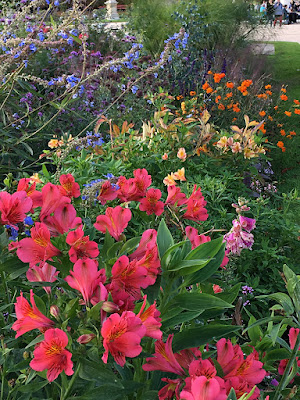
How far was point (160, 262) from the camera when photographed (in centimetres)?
79

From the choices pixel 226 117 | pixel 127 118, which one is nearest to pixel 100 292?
pixel 127 118

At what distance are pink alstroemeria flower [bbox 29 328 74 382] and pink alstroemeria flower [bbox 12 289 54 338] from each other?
5cm

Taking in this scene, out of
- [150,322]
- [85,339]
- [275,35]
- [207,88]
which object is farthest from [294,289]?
[275,35]

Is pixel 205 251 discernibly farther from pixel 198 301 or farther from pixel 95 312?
pixel 95 312

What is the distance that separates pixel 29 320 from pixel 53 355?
0.08m

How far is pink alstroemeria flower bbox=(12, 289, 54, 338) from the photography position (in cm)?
74

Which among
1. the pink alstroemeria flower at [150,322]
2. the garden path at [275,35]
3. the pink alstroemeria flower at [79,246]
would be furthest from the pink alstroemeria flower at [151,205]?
the garden path at [275,35]

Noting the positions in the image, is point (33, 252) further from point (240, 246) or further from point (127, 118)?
point (127, 118)

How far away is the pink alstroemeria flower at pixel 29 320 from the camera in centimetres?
74

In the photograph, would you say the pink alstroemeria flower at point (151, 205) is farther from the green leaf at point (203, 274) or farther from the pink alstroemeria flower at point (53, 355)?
the pink alstroemeria flower at point (53, 355)

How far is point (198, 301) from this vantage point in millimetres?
781

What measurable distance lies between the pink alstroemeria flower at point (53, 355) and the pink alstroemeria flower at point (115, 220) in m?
0.27

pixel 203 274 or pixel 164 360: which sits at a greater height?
pixel 203 274

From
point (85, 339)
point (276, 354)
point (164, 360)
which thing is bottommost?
point (276, 354)
